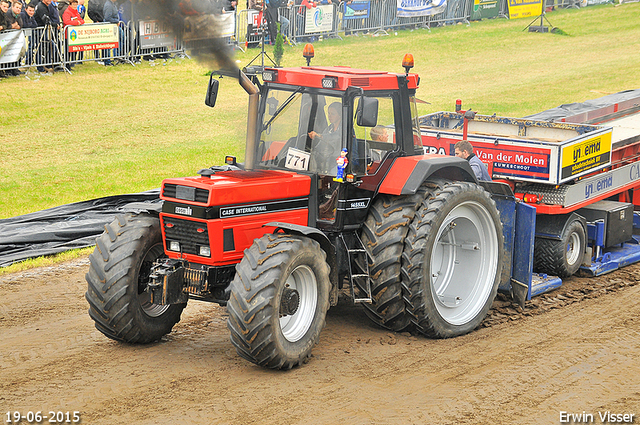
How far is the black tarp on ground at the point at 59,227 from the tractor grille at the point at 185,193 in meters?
3.79

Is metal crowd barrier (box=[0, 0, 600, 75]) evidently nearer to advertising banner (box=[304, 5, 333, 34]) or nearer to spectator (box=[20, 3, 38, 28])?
advertising banner (box=[304, 5, 333, 34])

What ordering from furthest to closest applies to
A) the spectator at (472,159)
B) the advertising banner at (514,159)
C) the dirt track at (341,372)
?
the advertising banner at (514,159) < the spectator at (472,159) < the dirt track at (341,372)

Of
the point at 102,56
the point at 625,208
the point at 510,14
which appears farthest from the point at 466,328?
the point at 510,14

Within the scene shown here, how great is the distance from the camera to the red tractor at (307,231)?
658 cm

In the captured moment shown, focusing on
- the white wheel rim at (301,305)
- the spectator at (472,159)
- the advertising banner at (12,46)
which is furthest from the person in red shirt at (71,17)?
the white wheel rim at (301,305)

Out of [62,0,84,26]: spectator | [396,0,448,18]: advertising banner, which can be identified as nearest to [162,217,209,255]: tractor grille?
[62,0,84,26]: spectator

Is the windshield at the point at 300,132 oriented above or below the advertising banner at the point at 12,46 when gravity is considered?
below

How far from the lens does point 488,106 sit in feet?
72.0

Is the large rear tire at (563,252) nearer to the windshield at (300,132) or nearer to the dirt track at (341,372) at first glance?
the dirt track at (341,372)

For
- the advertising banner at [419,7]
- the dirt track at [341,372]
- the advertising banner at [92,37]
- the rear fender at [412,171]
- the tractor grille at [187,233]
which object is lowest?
the dirt track at [341,372]

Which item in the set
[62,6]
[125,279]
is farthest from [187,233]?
[62,6]

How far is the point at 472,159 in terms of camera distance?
8961 millimetres

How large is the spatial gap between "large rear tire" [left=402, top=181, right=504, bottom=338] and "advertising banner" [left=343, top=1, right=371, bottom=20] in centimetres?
2104

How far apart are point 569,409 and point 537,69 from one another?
22.6m
